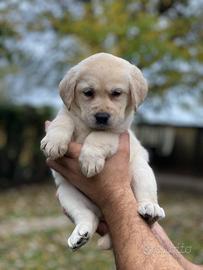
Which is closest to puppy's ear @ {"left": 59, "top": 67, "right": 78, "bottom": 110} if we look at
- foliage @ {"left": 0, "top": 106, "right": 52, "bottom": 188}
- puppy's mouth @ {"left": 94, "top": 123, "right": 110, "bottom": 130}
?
puppy's mouth @ {"left": 94, "top": 123, "right": 110, "bottom": 130}

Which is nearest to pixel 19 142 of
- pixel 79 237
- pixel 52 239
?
pixel 52 239

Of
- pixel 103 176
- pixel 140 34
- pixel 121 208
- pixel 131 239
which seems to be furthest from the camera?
pixel 140 34

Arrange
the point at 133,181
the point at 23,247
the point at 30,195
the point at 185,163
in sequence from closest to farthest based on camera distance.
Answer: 1. the point at 133,181
2. the point at 23,247
3. the point at 30,195
4. the point at 185,163

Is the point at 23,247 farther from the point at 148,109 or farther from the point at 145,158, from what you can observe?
the point at 148,109

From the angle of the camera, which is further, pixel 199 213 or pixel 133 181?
pixel 199 213

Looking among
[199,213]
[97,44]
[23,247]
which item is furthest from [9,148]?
[23,247]

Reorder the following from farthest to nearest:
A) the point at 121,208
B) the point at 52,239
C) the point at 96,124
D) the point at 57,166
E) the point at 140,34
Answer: the point at 140,34 < the point at 52,239 < the point at 57,166 < the point at 96,124 < the point at 121,208

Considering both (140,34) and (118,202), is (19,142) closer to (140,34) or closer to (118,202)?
(140,34)
